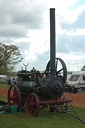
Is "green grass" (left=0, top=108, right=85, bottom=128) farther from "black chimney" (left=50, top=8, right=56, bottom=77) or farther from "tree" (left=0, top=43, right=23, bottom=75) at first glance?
"tree" (left=0, top=43, right=23, bottom=75)

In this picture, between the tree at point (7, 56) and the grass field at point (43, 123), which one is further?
the tree at point (7, 56)

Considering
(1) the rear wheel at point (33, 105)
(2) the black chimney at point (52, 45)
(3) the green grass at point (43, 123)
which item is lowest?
(3) the green grass at point (43, 123)

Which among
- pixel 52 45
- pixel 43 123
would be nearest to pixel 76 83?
pixel 52 45

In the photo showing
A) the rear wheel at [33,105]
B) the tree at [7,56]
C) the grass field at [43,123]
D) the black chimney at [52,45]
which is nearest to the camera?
the grass field at [43,123]

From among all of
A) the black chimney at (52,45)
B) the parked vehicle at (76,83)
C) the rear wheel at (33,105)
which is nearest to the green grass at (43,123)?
the rear wheel at (33,105)

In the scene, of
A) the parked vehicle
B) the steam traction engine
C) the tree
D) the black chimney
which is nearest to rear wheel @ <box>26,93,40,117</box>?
the steam traction engine

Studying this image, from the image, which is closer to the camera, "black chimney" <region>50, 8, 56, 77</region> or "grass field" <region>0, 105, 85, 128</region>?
"grass field" <region>0, 105, 85, 128</region>

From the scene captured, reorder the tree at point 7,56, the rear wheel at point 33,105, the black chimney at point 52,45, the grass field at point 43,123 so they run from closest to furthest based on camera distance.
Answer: the grass field at point 43,123, the rear wheel at point 33,105, the black chimney at point 52,45, the tree at point 7,56

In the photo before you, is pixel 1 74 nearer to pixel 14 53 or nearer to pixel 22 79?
pixel 14 53

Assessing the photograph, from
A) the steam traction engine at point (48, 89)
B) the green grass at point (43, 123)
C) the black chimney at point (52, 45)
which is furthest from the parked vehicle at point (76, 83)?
the green grass at point (43, 123)

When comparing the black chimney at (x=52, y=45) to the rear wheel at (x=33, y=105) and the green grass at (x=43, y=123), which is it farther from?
the green grass at (x=43, y=123)

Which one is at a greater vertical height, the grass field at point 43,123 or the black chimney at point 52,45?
the black chimney at point 52,45

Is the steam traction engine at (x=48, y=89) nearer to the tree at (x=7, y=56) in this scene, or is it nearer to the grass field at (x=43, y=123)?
the grass field at (x=43, y=123)

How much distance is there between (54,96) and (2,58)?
3956cm
